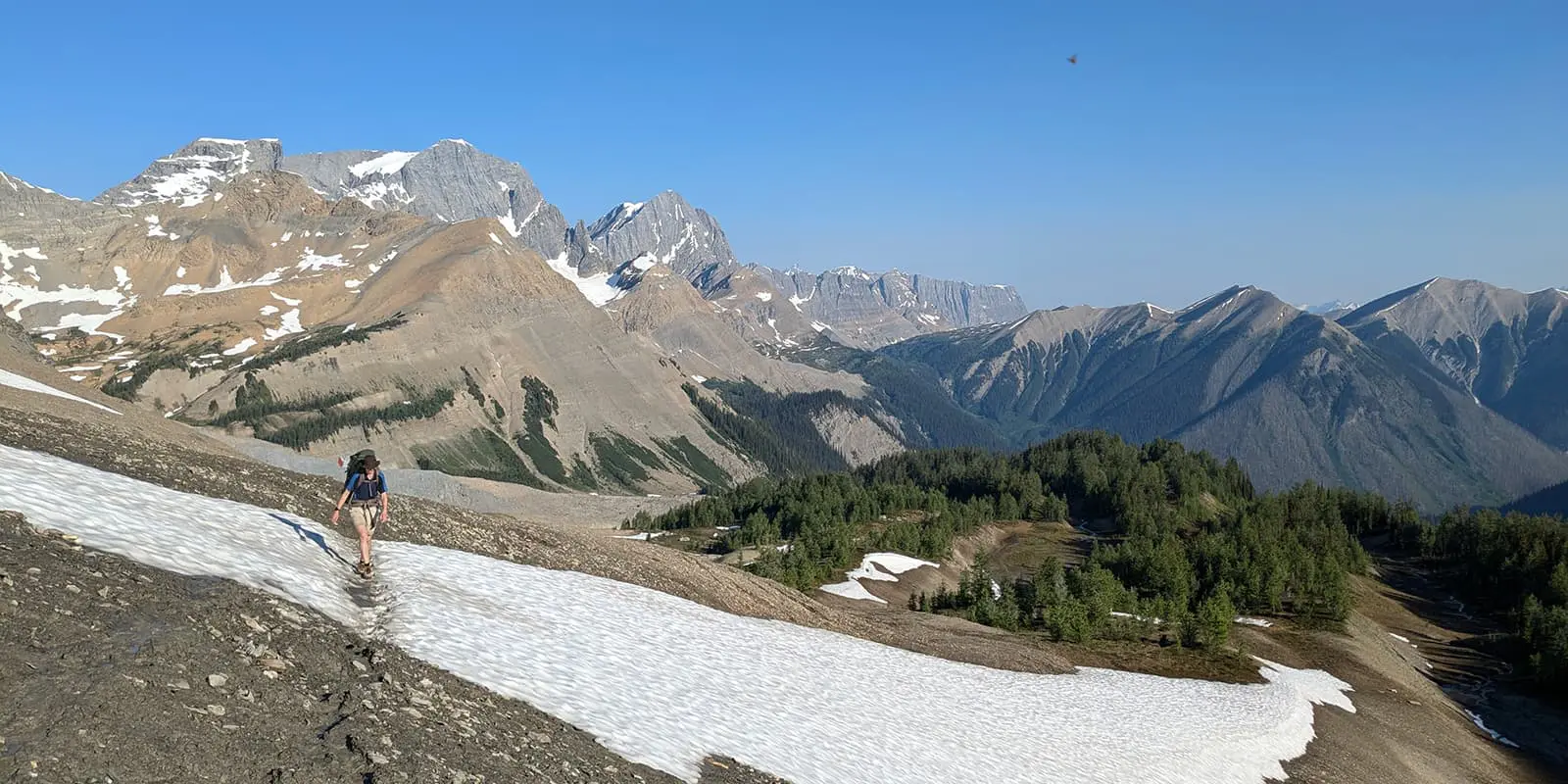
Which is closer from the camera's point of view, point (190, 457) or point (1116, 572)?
point (190, 457)

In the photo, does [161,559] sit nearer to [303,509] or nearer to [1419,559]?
[303,509]

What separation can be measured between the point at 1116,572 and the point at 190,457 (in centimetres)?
10623

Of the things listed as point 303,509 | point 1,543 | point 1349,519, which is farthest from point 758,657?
point 1349,519

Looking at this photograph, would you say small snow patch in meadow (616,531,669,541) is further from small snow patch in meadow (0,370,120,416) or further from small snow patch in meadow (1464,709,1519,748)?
small snow patch in meadow (1464,709,1519,748)

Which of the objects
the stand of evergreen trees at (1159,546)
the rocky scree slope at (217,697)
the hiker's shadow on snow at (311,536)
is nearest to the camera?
the rocky scree slope at (217,697)

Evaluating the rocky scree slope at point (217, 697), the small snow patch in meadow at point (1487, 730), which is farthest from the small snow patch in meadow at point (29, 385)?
the small snow patch in meadow at point (1487, 730)

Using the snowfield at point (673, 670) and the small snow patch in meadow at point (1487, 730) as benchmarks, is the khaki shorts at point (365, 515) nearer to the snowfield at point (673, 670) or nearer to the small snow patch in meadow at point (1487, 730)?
the snowfield at point (673, 670)

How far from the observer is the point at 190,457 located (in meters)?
29.3

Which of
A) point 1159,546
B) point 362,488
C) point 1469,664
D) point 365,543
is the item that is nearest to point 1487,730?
point 1469,664

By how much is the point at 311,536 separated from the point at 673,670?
10.4m

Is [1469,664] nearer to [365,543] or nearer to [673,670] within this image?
[673,670]

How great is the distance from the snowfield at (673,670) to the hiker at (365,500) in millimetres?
699

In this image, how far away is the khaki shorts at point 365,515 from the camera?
2248 cm

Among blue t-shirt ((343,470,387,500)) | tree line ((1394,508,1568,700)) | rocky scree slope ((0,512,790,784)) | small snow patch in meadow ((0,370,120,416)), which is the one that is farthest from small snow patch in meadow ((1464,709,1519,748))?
small snow patch in meadow ((0,370,120,416))
